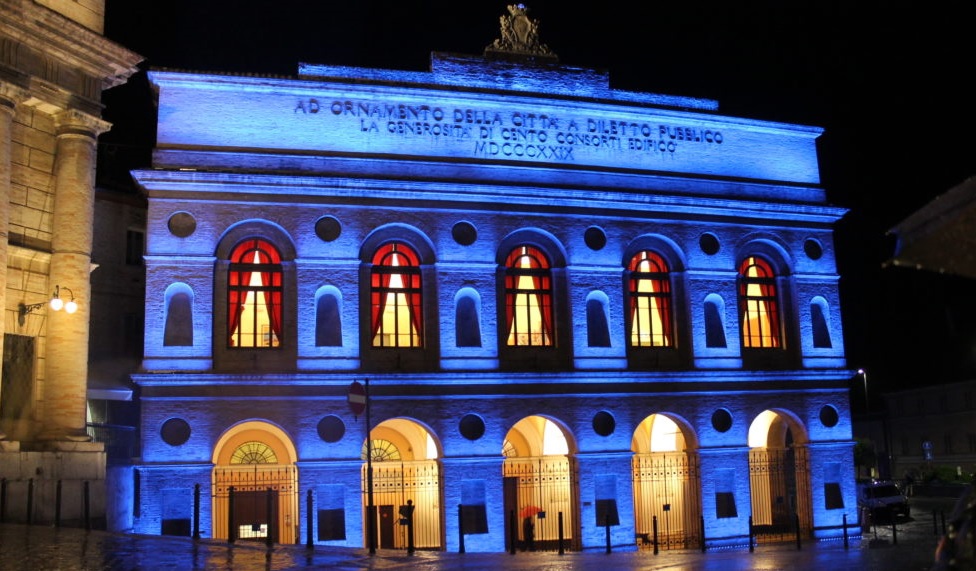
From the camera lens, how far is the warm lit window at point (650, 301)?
28844 mm

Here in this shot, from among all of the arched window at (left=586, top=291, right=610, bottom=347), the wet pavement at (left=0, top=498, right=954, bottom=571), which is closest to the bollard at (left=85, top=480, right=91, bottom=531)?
the wet pavement at (left=0, top=498, right=954, bottom=571)

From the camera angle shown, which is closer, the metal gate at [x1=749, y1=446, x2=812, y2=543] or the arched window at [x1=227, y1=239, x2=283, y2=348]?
the arched window at [x1=227, y1=239, x2=283, y2=348]

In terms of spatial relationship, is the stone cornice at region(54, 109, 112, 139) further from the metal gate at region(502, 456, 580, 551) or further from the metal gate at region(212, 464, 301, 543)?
the metal gate at region(502, 456, 580, 551)

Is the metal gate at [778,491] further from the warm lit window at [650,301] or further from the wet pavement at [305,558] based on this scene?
the wet pavement at [305,558]

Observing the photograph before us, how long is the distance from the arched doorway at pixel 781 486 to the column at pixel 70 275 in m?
18.5

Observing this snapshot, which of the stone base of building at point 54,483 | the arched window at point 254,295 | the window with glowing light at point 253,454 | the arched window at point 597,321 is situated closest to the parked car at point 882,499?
the arched window at point 597,321

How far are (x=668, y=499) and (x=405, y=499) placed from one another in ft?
25.8

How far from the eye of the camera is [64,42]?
21.6 m

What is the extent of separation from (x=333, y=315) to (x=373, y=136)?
16.6 ft

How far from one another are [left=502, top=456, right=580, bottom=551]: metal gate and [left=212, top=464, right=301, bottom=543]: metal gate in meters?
5.77

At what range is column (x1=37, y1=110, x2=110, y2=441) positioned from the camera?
21062 millimetres

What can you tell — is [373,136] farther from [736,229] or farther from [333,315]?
[736,229]

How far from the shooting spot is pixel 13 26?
20344 millimetres

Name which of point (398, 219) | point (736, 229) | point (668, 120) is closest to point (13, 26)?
point (398, 219)
